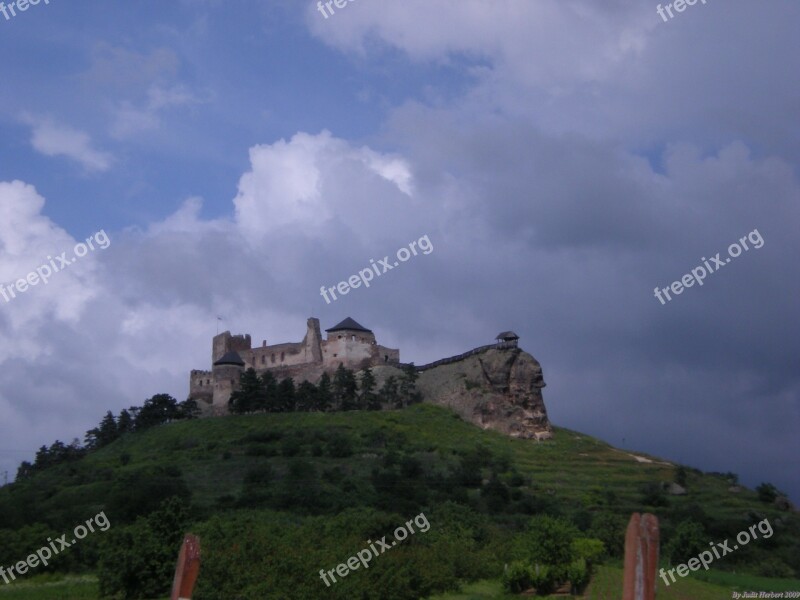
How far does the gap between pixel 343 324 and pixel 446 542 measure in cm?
3858

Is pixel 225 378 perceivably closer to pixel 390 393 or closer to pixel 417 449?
pixel 390 393

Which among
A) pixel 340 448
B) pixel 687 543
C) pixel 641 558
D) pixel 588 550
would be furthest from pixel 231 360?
pixel 641 558

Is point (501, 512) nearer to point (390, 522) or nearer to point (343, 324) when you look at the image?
point (390, 522)

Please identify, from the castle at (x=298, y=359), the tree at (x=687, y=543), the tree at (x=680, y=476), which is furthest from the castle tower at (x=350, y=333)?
the tree at (x=687, y=543)

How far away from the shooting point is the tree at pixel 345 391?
6456cm

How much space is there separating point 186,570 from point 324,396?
58333 mm

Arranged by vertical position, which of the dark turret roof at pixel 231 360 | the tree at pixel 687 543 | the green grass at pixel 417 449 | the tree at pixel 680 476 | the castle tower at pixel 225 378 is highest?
the dark turret roof at pixel 231 360

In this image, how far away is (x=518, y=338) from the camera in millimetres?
68312

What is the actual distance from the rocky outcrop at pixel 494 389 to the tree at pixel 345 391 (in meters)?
5.69

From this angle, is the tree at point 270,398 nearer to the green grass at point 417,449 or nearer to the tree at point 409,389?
the green grass at point 417,449

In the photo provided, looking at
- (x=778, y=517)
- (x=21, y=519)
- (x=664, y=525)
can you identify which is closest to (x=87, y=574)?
(x=21, y=519)

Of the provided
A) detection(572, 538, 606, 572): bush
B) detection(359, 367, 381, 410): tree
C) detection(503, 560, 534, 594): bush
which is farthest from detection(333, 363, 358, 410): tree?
detection(503, 560, 534, 594): bush

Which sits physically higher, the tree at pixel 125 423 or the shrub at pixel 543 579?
the tree at pixel 125 423

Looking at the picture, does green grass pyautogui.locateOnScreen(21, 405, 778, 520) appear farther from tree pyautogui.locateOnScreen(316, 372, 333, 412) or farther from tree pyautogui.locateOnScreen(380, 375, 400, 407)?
tree pyautogui.locateOnScreen(316, 372, 333, 412)
